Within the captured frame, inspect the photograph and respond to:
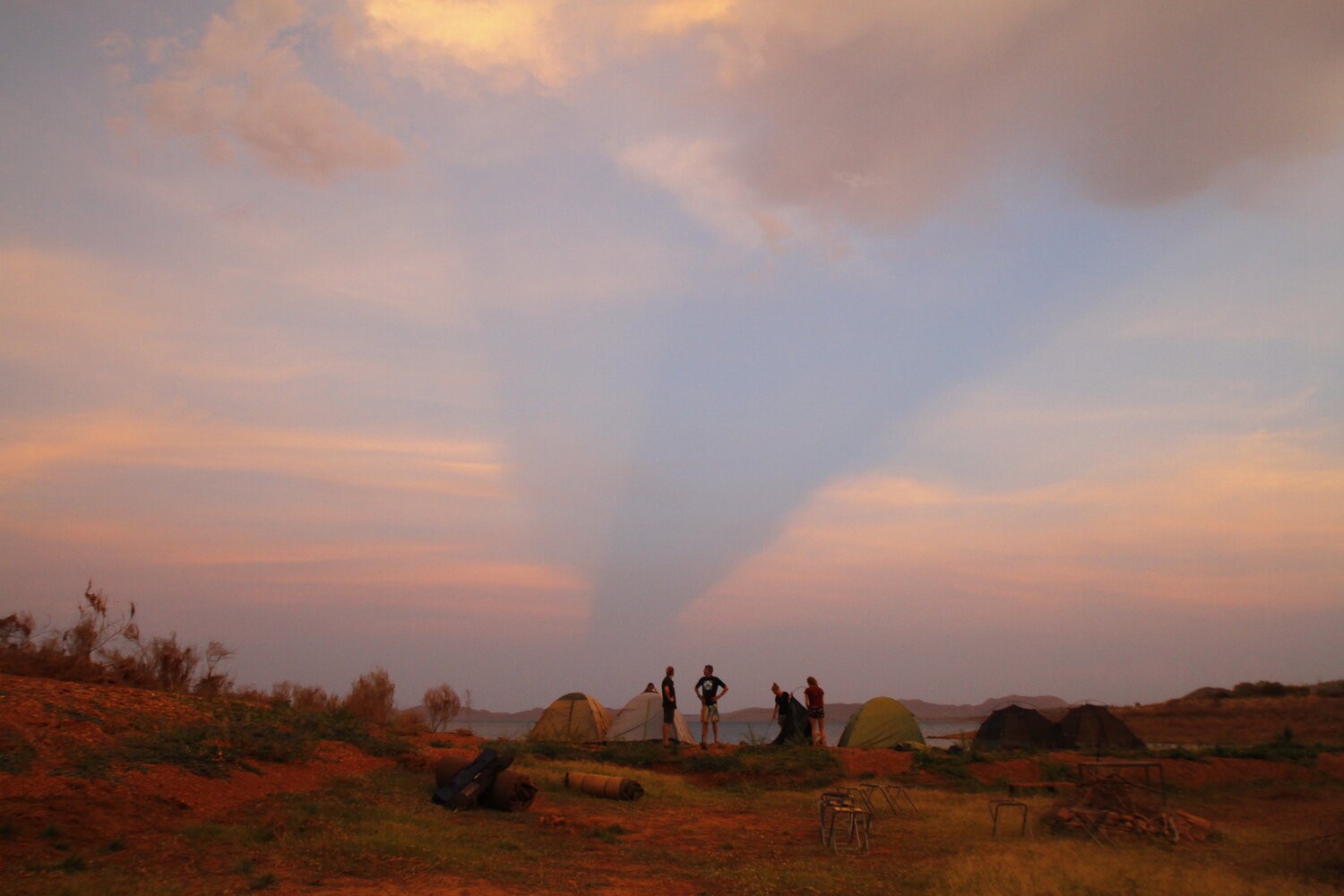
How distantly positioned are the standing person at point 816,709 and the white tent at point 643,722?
321 cm

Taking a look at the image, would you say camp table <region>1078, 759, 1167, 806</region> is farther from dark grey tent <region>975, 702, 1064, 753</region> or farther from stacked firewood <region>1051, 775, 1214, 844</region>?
dark grey tent <region>975, 702, 1064, 753</region>

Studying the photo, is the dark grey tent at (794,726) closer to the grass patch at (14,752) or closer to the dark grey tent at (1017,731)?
the dark grey tent at (1017,731)

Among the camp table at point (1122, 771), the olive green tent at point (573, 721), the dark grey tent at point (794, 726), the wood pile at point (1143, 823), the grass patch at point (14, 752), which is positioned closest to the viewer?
the grass patch at point (14, 752)

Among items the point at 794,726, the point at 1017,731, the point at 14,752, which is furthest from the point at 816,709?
the point at 14,752

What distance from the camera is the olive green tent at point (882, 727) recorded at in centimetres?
2281

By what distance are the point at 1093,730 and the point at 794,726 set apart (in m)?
7.38

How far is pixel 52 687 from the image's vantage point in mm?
12773

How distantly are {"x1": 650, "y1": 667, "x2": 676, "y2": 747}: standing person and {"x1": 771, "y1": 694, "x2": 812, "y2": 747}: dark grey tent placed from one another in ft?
9.26

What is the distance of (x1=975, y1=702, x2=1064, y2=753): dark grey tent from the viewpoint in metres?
22.0

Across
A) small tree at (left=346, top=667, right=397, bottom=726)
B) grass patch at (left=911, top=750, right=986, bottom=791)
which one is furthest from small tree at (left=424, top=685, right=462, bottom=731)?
grass patch at (left=911, top=750, right=986, bottom=791)

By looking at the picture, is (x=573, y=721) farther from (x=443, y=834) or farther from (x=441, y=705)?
(x=443, y=834)

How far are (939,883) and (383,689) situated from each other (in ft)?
62.6

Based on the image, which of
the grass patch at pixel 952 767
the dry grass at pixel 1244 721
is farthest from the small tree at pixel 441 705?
the dry grass at pixel 1244 721

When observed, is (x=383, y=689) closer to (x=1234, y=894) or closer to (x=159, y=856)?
(x=159, y=856)
